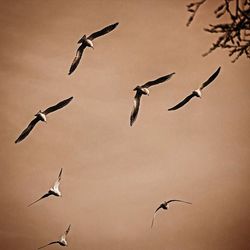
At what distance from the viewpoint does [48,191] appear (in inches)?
134

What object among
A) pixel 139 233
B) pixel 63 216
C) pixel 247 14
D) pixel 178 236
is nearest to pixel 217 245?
pixel 178 236

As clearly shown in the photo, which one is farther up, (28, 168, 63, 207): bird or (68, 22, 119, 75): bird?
(68, 22, 119, 75): bird

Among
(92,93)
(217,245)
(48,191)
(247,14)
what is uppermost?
(92,93)

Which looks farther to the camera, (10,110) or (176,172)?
(176,172)

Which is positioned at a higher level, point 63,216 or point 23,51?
point 23,51

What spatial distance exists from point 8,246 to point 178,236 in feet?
4.68

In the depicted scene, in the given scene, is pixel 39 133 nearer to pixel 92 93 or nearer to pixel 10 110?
pixel 10 110

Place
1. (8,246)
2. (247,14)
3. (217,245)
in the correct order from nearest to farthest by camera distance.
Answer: (247,14) < (8,246) < (217,245)

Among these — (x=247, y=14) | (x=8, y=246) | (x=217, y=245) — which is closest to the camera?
(x=247, y=14)

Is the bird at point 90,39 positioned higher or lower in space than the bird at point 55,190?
higher

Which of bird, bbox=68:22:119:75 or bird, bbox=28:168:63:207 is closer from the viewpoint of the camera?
bird, bbox=68:22:119:75

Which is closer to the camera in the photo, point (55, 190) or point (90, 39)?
point (90, 39)

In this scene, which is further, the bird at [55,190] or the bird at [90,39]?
the bird at [55,190]

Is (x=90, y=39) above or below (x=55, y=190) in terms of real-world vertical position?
above
